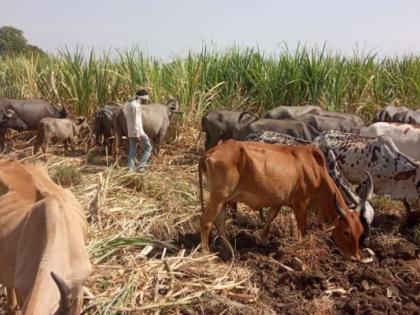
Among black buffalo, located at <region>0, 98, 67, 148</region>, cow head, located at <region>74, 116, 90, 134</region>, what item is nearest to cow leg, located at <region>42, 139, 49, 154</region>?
cow head, located at <region>74, 116, 90, 134</region>

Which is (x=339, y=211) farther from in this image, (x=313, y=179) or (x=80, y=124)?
(x=80, y=124)

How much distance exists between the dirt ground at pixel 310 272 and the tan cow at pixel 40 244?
4.87 feet

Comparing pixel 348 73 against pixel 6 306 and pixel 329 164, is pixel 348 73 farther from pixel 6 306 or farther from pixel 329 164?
pixel 6 306

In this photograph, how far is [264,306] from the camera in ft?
19.1

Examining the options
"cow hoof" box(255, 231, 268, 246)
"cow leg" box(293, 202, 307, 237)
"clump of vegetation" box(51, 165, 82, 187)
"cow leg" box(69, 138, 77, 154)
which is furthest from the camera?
"cow leg" box(69, 138, 77, 154)

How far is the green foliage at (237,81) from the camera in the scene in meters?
14.9

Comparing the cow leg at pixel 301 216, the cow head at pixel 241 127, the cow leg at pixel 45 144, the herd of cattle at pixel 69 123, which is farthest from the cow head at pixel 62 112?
the cow leg at pixel 301 216

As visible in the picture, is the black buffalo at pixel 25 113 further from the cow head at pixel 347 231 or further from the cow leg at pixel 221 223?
the cow head at pixel 347 231

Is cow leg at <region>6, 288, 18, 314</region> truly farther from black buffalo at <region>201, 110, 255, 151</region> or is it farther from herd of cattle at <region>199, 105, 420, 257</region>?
black buffalo at <region>201, 110, 255, 151</region>

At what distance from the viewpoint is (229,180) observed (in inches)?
274

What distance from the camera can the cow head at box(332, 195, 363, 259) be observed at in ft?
22.4

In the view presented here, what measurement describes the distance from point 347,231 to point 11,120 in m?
9.96

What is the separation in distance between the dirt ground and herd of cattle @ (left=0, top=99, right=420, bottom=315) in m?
0.28

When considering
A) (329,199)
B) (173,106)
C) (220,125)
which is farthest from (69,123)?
(329,199)
